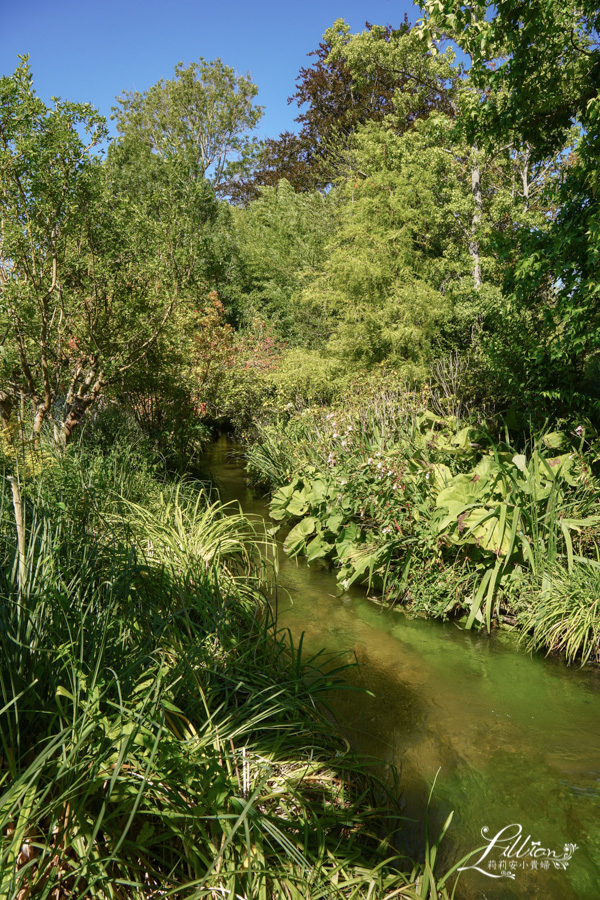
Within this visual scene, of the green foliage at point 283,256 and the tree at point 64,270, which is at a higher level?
the green foliage at point 283,256

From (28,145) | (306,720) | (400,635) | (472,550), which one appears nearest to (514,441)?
(472,550)

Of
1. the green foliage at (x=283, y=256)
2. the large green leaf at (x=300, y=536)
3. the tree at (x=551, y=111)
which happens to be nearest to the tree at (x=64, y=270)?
the large green leaf at (x=300, y=536)

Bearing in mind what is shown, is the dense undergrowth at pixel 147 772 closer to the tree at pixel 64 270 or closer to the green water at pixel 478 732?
the green water at pixel 478 732

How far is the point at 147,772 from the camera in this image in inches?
63.5

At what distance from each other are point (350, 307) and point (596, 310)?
17.6ft

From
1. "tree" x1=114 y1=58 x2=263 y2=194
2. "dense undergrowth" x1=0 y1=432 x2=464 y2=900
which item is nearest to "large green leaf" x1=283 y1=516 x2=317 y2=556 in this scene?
"dense undergrowth" x1=0 y1=432 x2=464 y2=900

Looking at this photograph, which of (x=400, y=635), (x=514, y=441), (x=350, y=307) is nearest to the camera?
(x=400, y=635)

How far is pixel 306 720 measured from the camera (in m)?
2.64

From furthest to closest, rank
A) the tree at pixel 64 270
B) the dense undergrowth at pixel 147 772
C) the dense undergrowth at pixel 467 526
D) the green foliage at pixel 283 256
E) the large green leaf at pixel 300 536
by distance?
1. the green foliage at pixel 283 256
2. the large green leaf at pixel 300 536
3. the tree at pixel 64 270
4. the dense undergrowth at pixel 467 526
5. the dense undergrowth at pixel 147 772

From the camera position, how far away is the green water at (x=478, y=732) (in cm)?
251

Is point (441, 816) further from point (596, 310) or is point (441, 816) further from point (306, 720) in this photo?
point (596, 310)

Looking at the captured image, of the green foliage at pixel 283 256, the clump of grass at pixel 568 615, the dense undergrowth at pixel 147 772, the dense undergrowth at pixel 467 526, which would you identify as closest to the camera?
the dense undergrowth at pixel 147 772

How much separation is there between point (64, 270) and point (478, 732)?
557 cm

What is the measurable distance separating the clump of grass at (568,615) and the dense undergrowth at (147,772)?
1.94m
